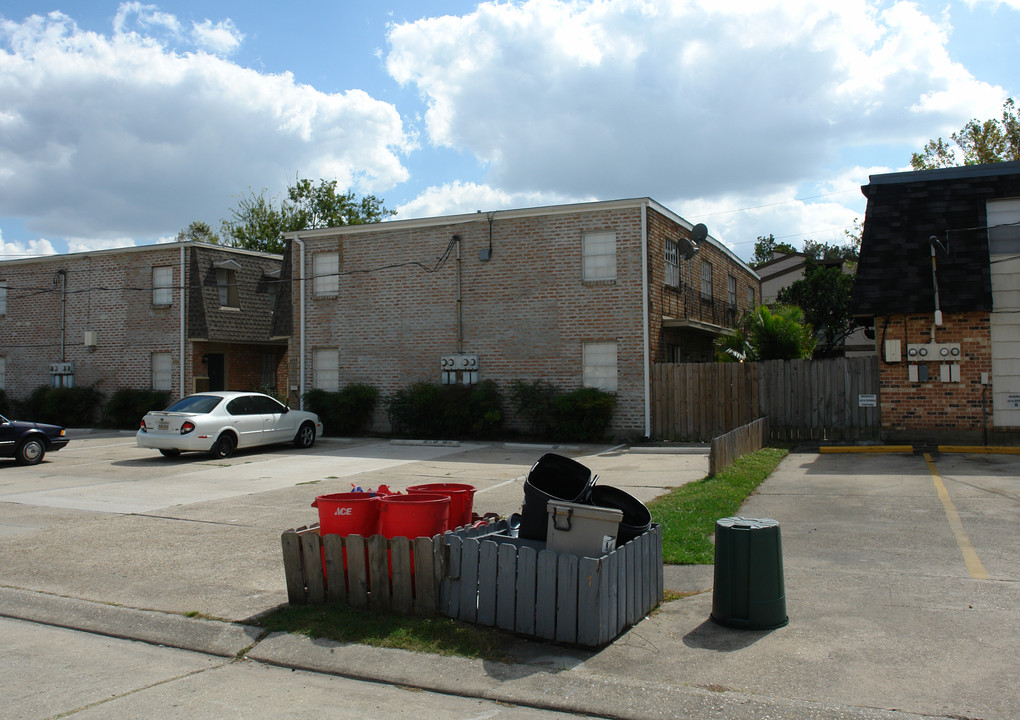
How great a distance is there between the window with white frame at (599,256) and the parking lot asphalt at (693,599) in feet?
27.1

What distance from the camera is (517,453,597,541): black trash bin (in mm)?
6004

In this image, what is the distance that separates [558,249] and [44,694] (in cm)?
1714

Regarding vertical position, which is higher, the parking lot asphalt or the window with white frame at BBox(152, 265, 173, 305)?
the window with white frame at BBox(152, 265, 173, 305)

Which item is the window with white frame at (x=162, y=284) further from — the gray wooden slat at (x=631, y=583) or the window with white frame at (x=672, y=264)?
the gray wooden slat at (x=631, y=583)

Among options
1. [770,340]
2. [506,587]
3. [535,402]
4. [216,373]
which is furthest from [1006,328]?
[216,373]

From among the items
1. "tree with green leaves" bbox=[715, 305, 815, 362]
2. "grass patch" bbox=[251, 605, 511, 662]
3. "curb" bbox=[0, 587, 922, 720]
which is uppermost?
"tree with green leaves" bbox=[715, 305, 815, 362]

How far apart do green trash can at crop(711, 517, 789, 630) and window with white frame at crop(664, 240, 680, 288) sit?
16.0 m

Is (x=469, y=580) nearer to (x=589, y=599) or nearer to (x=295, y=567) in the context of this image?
(x=589, y=599)

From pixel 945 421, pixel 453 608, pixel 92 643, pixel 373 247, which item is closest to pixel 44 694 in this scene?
pixel 92 643

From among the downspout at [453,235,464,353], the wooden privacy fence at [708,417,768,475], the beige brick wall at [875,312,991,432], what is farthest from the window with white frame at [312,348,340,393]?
the beige brick wall at [875,312,991,432]

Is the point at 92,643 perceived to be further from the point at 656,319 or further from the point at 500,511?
the point at 656,319

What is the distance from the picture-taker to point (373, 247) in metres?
23.3

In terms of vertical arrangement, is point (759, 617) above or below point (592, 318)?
below

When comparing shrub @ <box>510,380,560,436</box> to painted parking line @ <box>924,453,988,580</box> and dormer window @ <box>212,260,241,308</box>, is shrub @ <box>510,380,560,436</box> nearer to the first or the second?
painted parking line @ <box>924,453,988,580</box>
